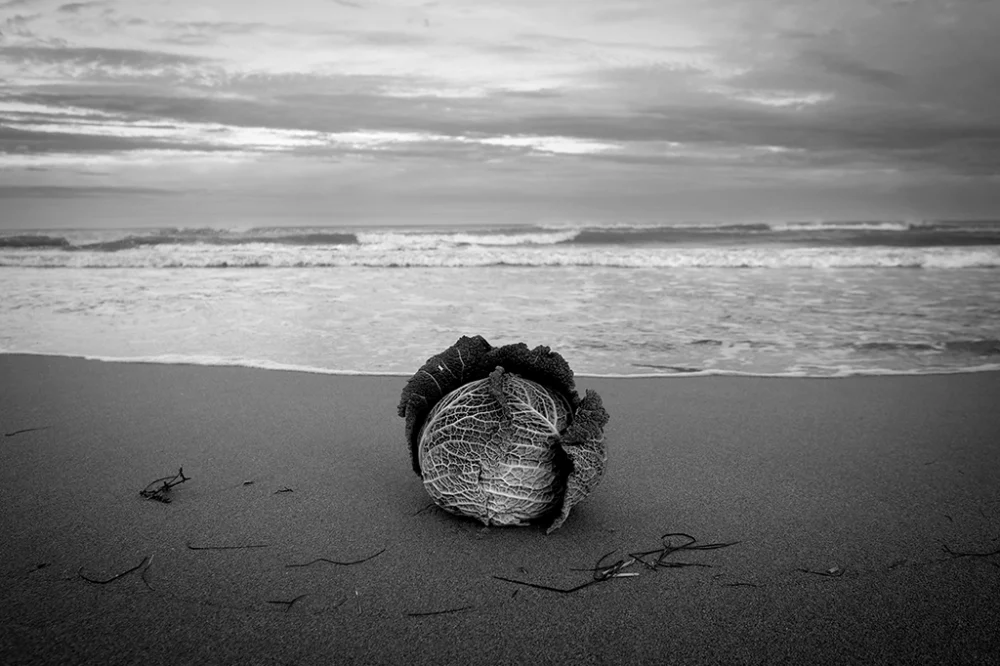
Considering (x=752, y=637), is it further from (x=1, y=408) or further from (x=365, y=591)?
(x=1, y=408)

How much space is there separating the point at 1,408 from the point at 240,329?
14.8 feet

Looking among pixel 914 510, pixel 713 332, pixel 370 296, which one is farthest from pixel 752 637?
pixel 370 296

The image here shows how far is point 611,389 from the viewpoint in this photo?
24.7 feet

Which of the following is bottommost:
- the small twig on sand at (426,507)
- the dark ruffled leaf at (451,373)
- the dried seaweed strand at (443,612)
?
the dried seaweed strand at (443,612)

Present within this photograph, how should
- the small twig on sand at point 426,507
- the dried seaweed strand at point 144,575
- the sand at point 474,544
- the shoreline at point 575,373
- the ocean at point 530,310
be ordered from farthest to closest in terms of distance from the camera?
the ocean at point 530,310
the shoreline at point 575,373
the small twig on sand at point 426,507
the dried seaweed strand at point 144,575
the sand at point 474,544

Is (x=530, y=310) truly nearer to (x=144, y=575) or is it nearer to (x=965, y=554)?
(x=965, y=554)

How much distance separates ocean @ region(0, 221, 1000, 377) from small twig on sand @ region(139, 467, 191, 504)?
3.49 metres

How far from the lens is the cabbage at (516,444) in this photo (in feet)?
12.7

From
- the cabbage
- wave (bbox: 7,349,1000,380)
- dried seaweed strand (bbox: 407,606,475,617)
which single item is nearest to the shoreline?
wave (bbox: 7,349,1000,380)

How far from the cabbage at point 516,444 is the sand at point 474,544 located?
0.22 meters

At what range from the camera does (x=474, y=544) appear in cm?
392

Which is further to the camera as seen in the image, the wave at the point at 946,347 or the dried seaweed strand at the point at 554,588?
the wave at the point at 946,347

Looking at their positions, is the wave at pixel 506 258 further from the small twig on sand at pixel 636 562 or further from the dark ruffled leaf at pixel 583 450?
the small twig on sand at pixel 636 562

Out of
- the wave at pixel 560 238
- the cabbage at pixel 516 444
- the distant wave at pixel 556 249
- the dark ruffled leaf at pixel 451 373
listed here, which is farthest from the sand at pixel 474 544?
the wave at pixel 560 238
